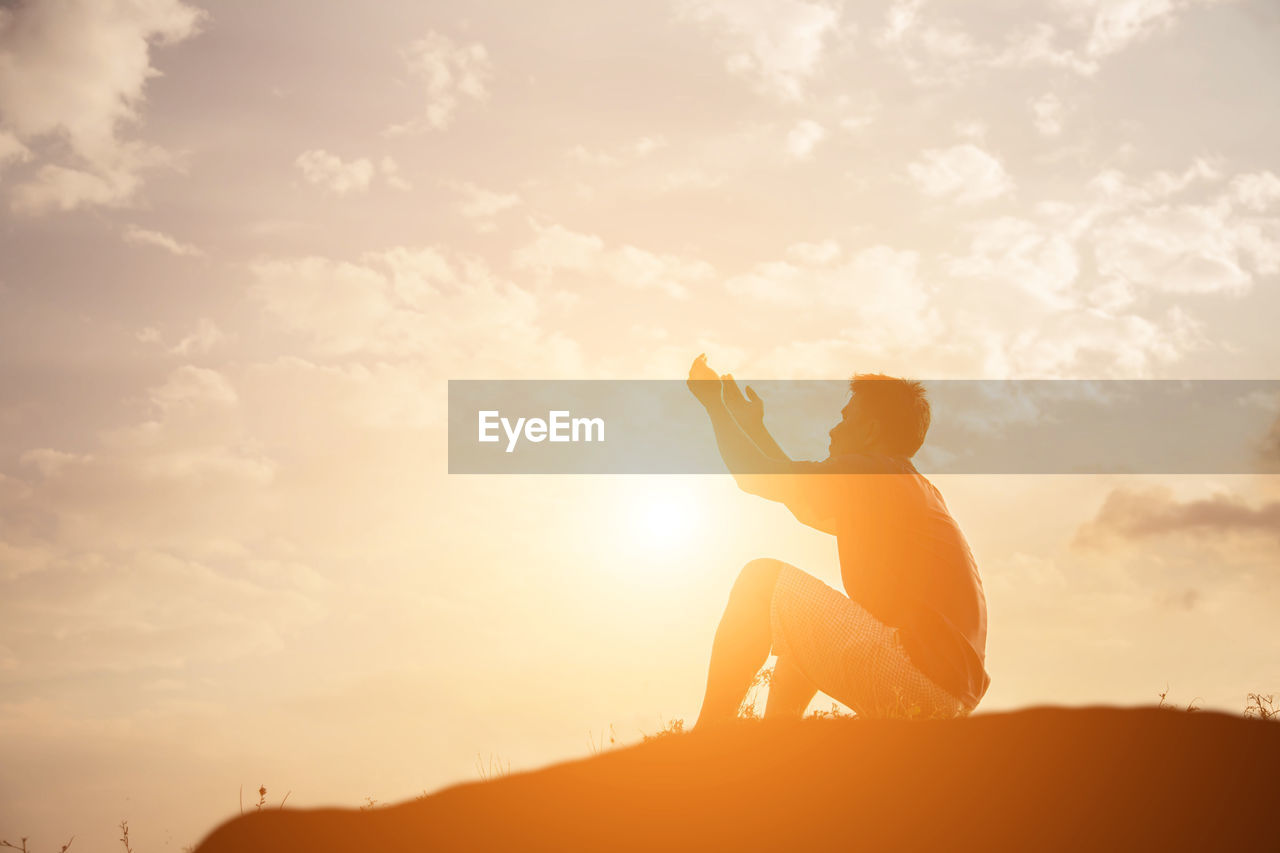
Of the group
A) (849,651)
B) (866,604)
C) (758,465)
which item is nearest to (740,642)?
(849,651)

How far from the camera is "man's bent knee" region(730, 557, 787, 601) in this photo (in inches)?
225

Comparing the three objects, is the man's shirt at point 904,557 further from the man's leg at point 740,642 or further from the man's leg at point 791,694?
the man's leg at point 791,694

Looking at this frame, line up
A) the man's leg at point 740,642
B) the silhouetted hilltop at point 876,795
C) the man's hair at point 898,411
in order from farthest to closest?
the man's hair at point 898,411
the man's leg at point 740,642
the silhouetted hilltop at point 876,795

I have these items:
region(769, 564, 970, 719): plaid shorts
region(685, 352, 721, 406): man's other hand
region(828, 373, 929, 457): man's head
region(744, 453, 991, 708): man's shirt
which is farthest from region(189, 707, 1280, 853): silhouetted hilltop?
region(685, 352, 721, 406): man's other hand

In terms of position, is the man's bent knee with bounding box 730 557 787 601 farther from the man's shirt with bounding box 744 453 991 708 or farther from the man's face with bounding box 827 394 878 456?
the man's face with bounding box 827 394 878 456

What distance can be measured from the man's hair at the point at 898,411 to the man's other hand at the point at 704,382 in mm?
867

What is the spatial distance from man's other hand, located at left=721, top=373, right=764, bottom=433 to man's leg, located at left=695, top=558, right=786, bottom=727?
1.13 metres

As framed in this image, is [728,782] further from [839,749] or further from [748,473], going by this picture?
[748,473]

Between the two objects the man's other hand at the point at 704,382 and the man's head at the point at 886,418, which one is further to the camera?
the man's other hand at the point at 704,382

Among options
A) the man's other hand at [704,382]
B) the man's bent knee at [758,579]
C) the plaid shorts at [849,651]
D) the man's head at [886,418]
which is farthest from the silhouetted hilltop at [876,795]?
the man's other hand at [704,382]

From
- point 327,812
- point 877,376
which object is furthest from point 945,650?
point 327,812

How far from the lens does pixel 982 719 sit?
18.6 ft

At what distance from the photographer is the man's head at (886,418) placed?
6230mm

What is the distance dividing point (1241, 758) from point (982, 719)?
120 centimetres
